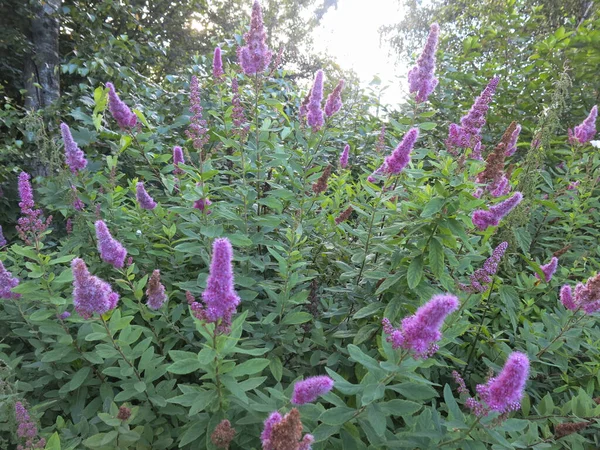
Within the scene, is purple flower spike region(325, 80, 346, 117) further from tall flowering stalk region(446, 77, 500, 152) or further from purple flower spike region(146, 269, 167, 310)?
purple flower spike region(146, 269, 167, 310)

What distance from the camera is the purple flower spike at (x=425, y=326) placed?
1208 mm

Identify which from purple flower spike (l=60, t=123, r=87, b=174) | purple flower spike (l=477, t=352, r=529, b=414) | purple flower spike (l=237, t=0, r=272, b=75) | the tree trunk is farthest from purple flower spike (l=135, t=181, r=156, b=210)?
the tree trunk

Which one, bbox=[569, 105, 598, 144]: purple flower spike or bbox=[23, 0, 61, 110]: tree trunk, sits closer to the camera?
bbox=[569, 105, 598, 144]: purple flower spike

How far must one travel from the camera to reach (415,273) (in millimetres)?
1812

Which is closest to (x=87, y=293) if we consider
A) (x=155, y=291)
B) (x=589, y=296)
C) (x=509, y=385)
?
(x=155, y=291)

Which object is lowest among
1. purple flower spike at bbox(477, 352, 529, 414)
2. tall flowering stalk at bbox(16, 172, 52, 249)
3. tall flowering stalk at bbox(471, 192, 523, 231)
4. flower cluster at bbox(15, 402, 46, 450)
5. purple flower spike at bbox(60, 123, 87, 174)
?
flower cluster at bbox(15, 402, 46, 450)

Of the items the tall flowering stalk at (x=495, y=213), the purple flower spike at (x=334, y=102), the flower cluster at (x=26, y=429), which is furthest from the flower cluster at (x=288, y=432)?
the purple flower spike at (x=334, y=102)

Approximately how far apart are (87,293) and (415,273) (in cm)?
149

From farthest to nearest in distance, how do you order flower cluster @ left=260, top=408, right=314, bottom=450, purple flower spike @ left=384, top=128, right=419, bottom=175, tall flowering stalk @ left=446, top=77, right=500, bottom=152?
tall flowering stalk @ left=446, top=77, right=500, bottom=152 < purple flower spike @ left=384, top=128, right=419, bottom=175 < flower cluster @ left=260, top=408, right=314, bottom=450

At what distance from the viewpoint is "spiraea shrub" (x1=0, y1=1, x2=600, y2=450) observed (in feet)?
4.57

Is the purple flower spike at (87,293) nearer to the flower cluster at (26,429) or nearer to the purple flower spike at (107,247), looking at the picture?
the purple flower spike at (107,247)

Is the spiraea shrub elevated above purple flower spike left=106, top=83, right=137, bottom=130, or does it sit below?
below

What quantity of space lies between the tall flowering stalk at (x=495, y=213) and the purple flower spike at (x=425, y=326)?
0.83 meters

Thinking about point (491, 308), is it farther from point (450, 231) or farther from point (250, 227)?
point (250, 227)
